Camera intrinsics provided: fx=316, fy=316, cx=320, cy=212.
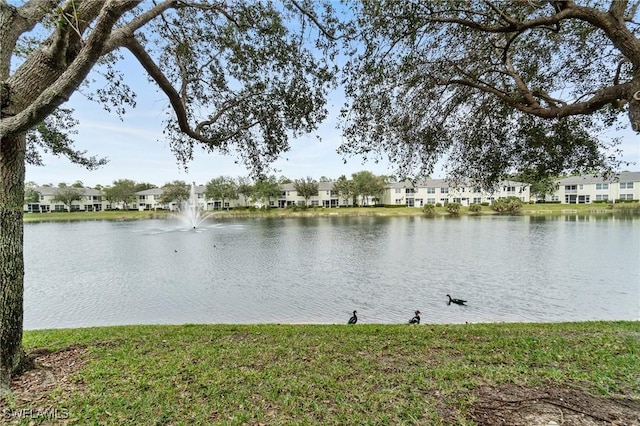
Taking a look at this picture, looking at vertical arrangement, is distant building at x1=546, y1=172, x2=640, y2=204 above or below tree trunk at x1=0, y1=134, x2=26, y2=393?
above

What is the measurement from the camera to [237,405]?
360 centimetres

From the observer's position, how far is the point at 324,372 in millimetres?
4375

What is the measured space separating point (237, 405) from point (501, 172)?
6614 millimetres

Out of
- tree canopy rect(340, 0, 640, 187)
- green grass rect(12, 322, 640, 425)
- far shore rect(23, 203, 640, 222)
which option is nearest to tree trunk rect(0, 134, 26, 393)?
green grass rect(12, 322, 640, 425)

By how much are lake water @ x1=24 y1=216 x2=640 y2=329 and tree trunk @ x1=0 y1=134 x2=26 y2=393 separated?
592cm

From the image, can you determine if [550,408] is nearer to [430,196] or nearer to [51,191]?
[430,196]

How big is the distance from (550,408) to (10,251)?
6558 mm

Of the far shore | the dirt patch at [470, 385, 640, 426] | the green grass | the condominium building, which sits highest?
the condominium building

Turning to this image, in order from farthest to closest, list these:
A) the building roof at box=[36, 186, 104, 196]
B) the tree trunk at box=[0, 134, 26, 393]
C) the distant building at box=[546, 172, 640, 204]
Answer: the building roof at box=[36, 186, 104, 196]
the distant building at box=[546, 172, 640, 204]
the tree trunk at box=[0, 134, 26, 393]

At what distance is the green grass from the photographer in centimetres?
344

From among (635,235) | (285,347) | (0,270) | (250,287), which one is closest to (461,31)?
(285,347)

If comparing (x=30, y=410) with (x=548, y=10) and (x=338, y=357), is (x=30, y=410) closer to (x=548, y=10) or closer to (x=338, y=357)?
(x=338, y=357)

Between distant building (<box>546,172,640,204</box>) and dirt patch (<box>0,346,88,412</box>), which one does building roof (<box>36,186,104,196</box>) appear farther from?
distant building (<box>546,172,640,204</box>)

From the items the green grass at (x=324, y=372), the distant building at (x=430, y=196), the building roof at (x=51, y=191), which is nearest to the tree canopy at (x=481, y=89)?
the green grass at (x=324, y=372)
